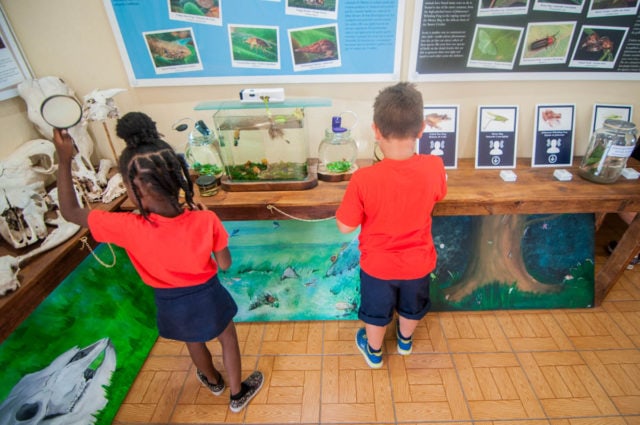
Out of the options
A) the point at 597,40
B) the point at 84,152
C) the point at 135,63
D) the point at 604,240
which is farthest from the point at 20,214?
the point at 604,240

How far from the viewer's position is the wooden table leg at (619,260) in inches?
73.9

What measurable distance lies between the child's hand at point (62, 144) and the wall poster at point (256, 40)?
0.82 m

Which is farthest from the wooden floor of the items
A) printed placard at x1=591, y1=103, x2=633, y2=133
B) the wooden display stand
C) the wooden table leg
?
printed placard at x1=591, y1=103, x2=633, y2=133

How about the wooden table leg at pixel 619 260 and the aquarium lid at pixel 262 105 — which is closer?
the aquarium lid at pixel 262 105

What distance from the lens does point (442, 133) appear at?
1874 mm

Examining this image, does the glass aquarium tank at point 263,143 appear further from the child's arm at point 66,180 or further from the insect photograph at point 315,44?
the child's arm at point 66,180

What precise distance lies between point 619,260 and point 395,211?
1.66 m

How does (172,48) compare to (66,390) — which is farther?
(172,48)

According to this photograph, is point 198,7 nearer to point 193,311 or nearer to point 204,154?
point 204,154

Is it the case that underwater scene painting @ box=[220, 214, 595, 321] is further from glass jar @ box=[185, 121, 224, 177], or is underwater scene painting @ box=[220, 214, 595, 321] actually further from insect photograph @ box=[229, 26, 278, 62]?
insect photograph @ box=[229, 26, 278, 62]

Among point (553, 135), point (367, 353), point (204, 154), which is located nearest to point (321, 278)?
point (367, 353)

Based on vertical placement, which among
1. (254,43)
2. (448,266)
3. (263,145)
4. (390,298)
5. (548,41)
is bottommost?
(448,266)

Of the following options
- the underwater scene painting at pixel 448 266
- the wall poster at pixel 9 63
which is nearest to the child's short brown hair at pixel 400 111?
the underwater scene painting at pixel 448 266

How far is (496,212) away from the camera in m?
1.68
